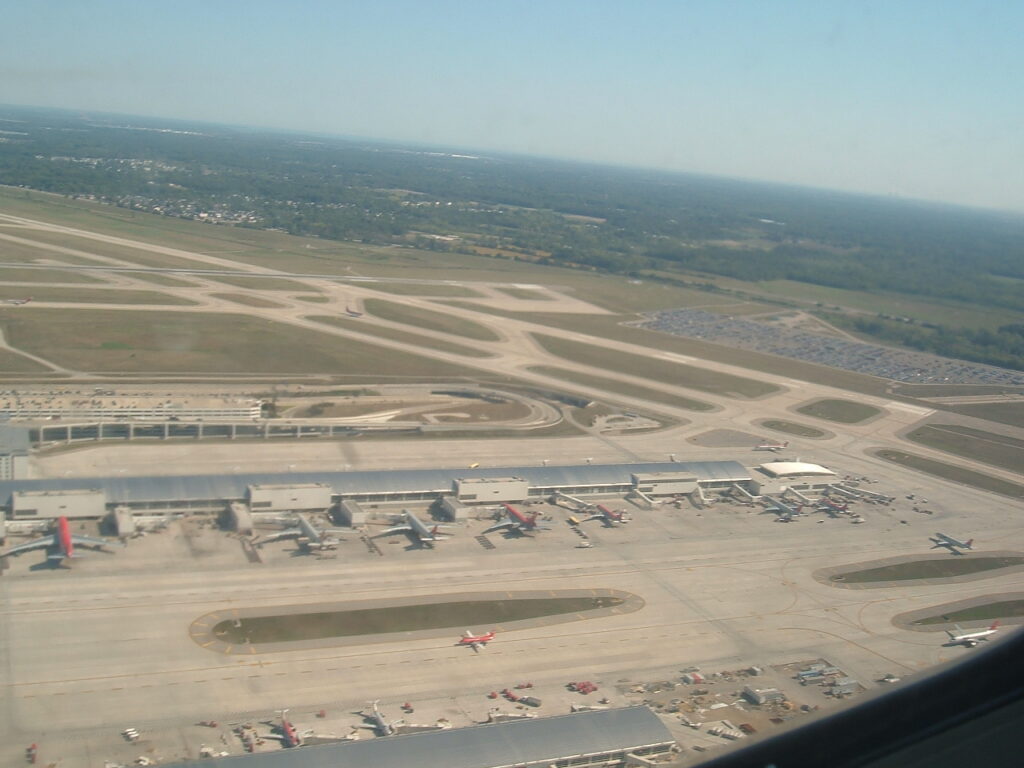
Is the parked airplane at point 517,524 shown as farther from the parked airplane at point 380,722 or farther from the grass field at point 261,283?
the grass field at point 261,283

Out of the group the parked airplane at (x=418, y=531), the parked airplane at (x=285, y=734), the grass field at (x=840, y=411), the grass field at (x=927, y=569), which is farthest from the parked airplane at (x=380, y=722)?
the grass field at (x=840, y=411)

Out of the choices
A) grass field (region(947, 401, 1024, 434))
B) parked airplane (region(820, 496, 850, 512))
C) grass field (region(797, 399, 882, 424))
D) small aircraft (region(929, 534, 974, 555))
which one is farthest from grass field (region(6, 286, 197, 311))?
grass field (region(947, 401, 1024, 434))

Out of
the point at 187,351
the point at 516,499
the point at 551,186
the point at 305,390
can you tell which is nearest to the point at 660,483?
the point at 516,499

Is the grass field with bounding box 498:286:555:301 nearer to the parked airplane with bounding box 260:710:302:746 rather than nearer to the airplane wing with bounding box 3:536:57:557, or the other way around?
the airplane wing with bounding box 3:536:57:557

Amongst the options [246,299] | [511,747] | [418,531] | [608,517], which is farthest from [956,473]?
[246,299]

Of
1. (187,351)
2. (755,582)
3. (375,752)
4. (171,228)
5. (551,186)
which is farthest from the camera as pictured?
(551,186)

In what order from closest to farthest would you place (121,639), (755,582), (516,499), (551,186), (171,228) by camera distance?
1. (121,639)
2. (755,582)
3. (516,499)
4. (171,228)
5. (551,186)

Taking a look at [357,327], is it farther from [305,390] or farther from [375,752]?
[375,752]
